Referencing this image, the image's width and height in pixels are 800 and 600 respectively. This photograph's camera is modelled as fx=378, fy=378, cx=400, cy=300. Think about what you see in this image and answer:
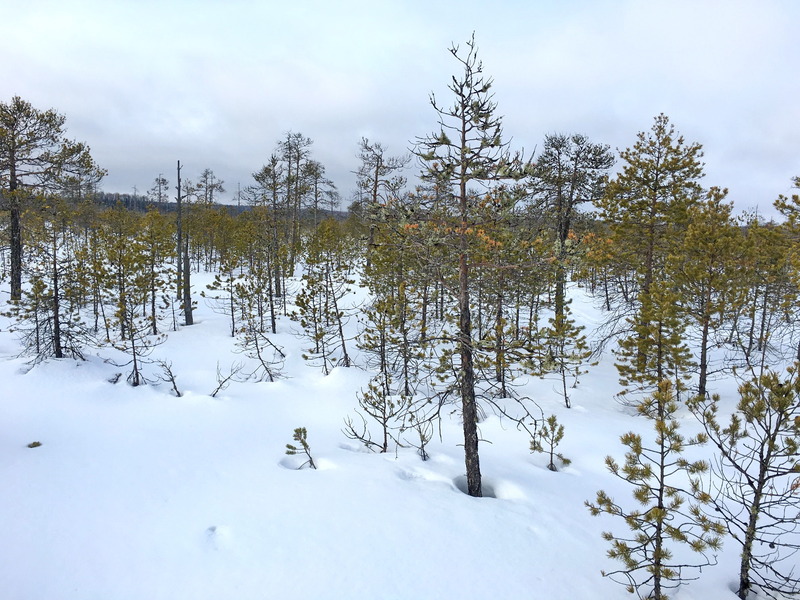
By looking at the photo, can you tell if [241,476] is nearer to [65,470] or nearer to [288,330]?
[65,470]

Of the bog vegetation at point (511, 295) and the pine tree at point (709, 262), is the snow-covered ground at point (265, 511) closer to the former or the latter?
the bog vegetation at point (511, 295)

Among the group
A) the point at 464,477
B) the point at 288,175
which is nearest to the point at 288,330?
the point at 288,175

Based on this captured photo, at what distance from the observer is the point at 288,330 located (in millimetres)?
21500

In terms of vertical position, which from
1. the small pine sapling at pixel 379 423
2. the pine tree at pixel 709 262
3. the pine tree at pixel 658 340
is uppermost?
the pine tree at pixel 709 262

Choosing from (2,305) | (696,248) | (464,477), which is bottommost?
(464,477)

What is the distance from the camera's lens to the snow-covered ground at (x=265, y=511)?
206 inches

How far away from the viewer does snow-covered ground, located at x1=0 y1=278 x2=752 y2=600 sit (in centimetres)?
523

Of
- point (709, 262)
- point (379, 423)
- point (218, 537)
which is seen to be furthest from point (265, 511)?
point (709, 262)

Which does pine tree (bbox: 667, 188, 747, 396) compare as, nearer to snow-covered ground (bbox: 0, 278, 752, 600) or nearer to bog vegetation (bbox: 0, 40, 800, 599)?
bog vegetation (bbox: 0, 40, 800, 599)

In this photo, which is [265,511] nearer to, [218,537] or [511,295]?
[218,537]

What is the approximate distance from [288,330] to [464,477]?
15.2 metres

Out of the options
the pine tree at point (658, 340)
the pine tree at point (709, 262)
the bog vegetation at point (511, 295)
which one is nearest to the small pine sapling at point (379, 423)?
the bog vegetation at point (511, 295)

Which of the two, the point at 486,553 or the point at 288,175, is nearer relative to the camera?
the point at 486,553

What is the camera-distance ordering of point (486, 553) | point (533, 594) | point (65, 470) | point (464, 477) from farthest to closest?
1. point (464, 477)
2. point (65, 470)
3. point (486, 553)
4. point (533, 594)
